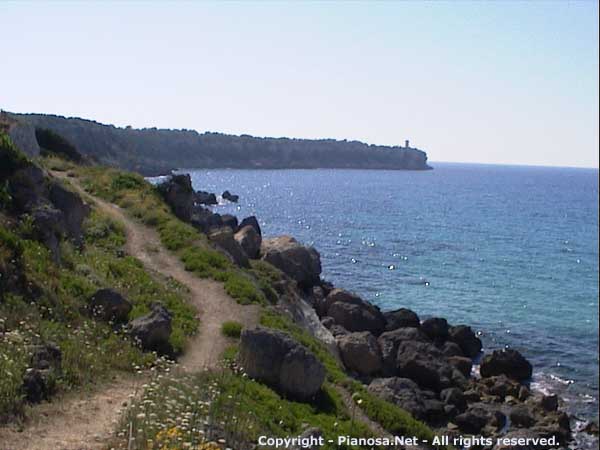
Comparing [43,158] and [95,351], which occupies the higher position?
[43,158]

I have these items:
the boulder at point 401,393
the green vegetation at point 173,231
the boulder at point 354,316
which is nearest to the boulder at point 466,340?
the boulder at point 354,316

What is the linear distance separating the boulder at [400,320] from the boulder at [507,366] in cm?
511

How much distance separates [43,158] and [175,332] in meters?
24.6

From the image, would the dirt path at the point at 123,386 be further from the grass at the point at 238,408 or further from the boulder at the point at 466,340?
the boulder at the point at 466,340

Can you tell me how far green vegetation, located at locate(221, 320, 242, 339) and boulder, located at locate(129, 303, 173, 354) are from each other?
2.24 meters

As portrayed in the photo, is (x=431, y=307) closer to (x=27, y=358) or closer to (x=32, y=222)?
(x=32, y=222)

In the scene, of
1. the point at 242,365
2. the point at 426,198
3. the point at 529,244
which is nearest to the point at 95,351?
the point at 242,365

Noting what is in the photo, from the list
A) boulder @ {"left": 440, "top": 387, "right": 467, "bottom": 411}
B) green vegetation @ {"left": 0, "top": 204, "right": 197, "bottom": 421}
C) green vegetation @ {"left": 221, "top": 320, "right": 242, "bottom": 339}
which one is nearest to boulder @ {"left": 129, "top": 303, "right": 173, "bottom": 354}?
green vegetation @ {"left": 0, "top": 204, "right": 197, "bottom": 421}

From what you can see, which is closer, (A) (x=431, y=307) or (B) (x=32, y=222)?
(B) (x=32, y=222)

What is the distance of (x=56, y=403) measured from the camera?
35.7ft

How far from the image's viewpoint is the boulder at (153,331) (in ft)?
48.1

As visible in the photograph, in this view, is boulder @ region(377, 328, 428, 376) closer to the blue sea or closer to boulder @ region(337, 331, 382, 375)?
boulder @ region(337, 331, 382, 375)

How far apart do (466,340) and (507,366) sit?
3825mm

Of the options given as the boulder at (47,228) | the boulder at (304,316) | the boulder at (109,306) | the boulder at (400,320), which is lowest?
the boulder at (400,320)
